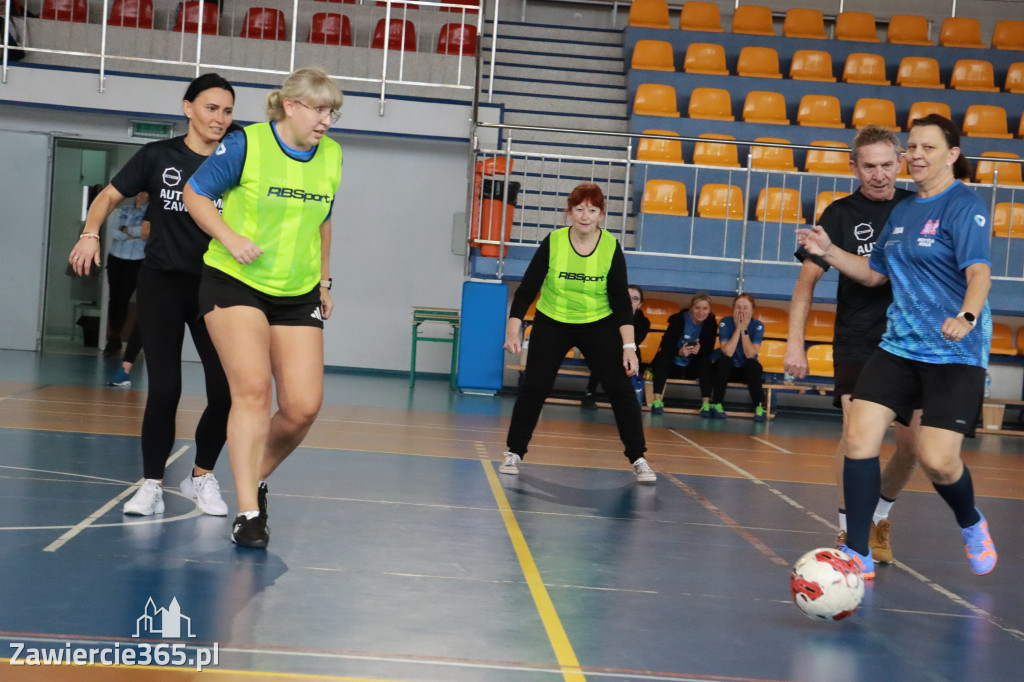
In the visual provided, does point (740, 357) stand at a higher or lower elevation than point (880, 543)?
higher

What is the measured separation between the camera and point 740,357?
40.0 ft

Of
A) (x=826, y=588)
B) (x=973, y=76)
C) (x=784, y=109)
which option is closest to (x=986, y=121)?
(x=973, y=76)

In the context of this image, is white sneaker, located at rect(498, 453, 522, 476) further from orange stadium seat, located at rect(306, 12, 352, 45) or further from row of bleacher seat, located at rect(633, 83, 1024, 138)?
orange stadium seat, located at rect(306, 12, 352, 45)

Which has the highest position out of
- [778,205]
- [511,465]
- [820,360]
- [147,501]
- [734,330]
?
[778,205]

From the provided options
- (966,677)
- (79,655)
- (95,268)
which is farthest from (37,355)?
(966,677)

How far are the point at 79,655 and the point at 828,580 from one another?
2315 millimetres

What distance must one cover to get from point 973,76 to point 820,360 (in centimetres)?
541

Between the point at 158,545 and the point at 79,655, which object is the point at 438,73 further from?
the point at 79,655

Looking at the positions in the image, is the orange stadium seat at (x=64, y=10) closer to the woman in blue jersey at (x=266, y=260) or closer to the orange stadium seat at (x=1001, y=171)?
the orange stadium seat at (x=1001, y=171)

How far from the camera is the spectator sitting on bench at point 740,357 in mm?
11984

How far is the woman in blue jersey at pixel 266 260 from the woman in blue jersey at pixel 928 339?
191 centimetres

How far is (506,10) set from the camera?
663 inches

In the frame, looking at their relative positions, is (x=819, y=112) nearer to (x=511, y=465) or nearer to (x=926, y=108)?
(x=926, y=108)

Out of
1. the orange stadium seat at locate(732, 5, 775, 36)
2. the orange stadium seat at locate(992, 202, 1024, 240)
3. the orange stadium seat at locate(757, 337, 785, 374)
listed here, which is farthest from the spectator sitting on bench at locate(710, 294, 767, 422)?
the orange stadium seat at locate(732, 5, 775, 36)
